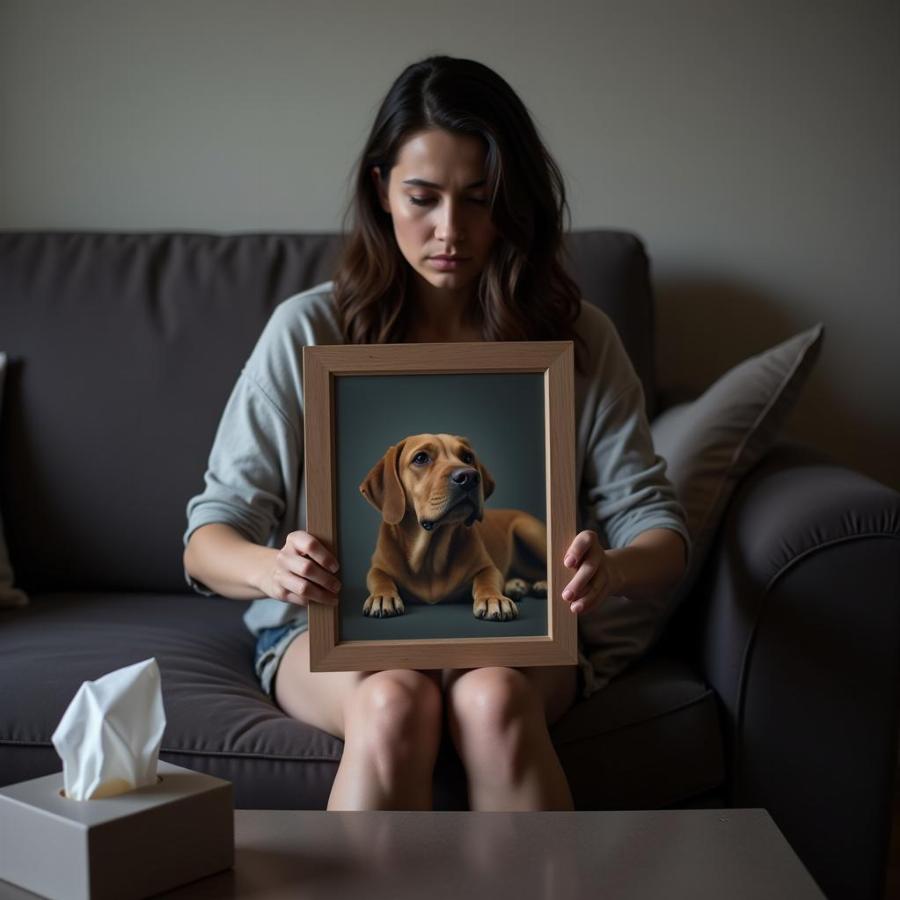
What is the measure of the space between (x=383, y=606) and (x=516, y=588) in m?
0.13

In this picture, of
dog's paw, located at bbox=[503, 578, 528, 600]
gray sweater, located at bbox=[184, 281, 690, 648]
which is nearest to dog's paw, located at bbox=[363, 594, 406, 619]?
dog's paw, located at bbox=[503, 578, 528, 600]

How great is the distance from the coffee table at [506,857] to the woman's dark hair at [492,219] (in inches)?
27.7

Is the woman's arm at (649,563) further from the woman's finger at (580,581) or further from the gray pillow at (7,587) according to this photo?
the gray pillow at (7,587)

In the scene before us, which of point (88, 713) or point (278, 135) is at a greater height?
point (278, 135)

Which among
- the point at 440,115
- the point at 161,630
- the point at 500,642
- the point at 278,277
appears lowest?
the point at 161,630

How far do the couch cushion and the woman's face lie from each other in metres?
0.54

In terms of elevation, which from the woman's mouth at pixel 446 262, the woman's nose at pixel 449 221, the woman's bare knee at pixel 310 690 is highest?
the woman's nose at pixel 449 221

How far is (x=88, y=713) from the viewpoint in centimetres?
82

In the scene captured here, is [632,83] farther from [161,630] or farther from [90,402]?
[161,630]

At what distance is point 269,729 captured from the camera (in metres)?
1.28

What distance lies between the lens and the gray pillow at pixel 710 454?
1.48 metres

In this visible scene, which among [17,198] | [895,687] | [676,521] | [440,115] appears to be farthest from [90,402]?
[895,687]

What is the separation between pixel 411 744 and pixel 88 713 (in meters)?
0.40

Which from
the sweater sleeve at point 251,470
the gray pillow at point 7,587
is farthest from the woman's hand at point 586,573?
the gray pillow at point 7,587
